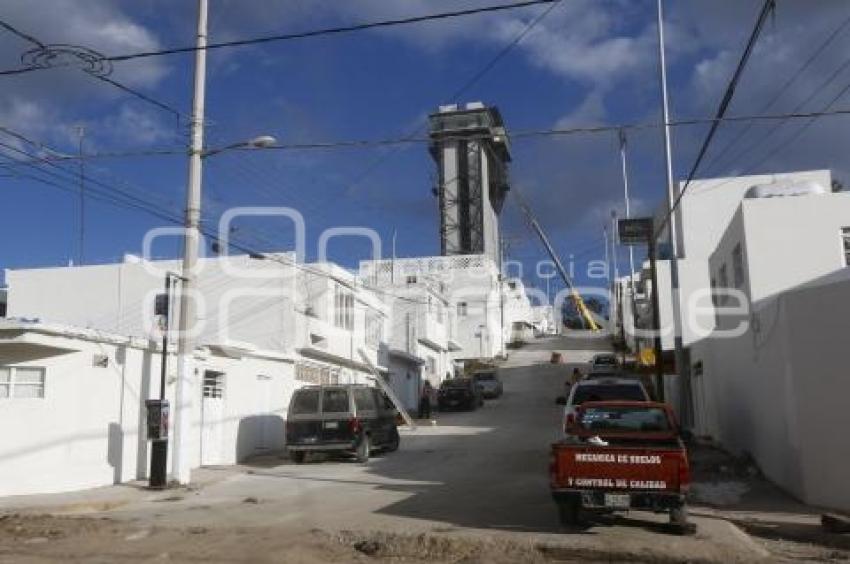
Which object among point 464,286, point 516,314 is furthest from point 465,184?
point 464,286

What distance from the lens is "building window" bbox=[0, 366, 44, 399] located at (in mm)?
16578

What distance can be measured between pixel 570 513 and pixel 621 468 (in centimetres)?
110

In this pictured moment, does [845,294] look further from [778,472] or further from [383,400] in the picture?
[383,400]

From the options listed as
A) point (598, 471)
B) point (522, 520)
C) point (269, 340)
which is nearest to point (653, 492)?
point (598, 471)

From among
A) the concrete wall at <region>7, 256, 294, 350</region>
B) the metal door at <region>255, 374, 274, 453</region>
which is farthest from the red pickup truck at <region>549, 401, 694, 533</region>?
the concrete wall at <region>7, 256, 294, 350</region>

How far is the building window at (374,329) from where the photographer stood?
1682 inches

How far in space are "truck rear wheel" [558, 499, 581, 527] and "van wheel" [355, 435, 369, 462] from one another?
37.9ft

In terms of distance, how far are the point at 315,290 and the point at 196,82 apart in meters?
17.5

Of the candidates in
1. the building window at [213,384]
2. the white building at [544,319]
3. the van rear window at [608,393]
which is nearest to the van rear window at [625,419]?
the van rear window at [608,393]

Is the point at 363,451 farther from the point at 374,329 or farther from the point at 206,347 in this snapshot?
the point at 374,329

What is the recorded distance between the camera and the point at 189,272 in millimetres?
18453

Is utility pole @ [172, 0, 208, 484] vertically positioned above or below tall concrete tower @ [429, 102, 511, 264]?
below

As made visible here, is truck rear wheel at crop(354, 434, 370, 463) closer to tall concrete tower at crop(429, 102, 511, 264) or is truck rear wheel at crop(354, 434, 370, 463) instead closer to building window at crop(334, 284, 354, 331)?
building window at crop(334, 284, 354, 331)

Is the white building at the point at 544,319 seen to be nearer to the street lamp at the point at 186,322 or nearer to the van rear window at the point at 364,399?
the van rear window at the point at 364,399
